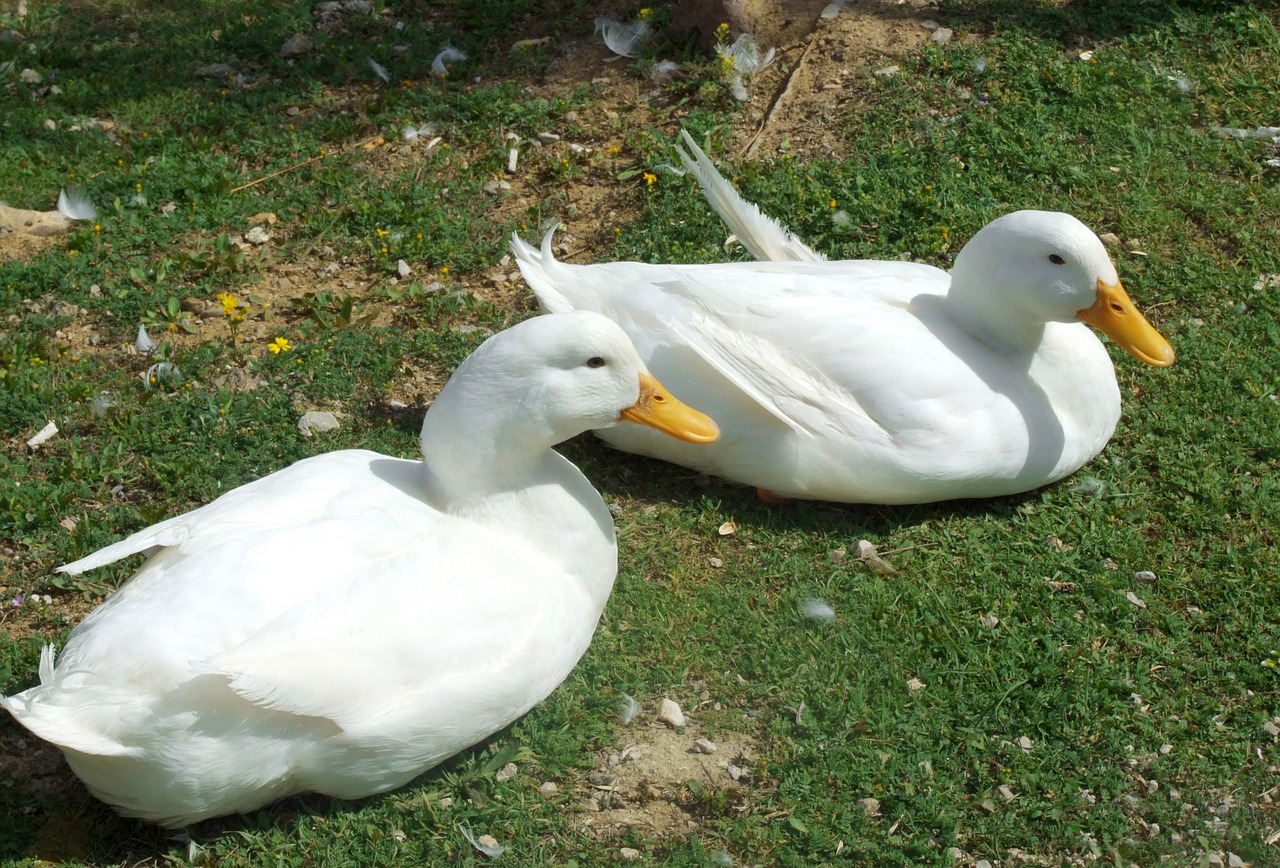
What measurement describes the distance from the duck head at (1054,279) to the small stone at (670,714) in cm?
186

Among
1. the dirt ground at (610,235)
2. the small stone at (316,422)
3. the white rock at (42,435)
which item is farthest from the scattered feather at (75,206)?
the small stone at (316,422)

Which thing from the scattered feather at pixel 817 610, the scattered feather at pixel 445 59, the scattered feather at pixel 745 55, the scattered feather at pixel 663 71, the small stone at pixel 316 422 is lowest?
the small stone at pixel 316 422

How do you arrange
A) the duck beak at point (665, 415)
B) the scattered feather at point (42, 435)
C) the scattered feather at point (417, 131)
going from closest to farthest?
the duck beak at point (665, 415)
the scattered feather at point (42, 435)
the scattered feather at point (417, 131)

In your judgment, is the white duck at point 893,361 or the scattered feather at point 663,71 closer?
the white duck at point 893,361

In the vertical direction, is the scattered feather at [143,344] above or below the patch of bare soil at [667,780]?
below

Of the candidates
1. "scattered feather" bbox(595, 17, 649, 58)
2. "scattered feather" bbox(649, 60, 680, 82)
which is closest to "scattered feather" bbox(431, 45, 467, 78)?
"scattered feather" bbox(595, 17, 649, 58)

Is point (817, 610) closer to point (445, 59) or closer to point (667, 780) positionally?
point (667, 780)

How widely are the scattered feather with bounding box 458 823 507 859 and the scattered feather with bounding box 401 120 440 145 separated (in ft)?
12.9

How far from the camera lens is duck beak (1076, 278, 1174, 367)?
14.1 ft

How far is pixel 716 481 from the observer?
187 inches

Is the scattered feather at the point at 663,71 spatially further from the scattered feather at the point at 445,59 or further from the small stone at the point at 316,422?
the small stone at the point at 316,422

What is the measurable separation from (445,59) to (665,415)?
3853mm

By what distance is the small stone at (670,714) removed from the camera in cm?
384

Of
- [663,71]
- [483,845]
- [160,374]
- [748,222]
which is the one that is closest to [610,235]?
[748,222]
